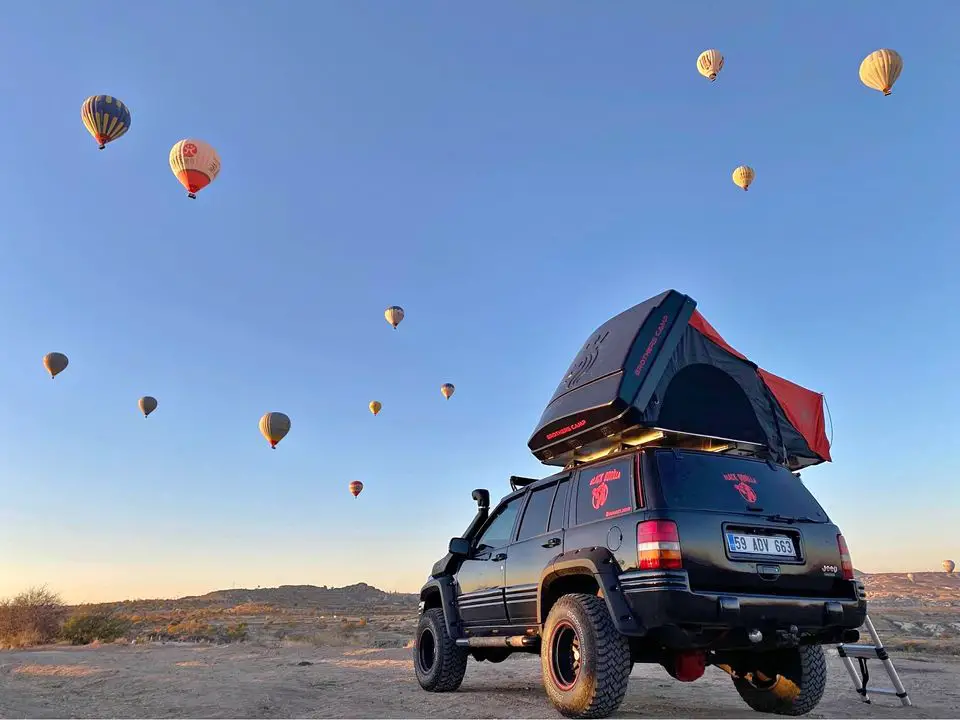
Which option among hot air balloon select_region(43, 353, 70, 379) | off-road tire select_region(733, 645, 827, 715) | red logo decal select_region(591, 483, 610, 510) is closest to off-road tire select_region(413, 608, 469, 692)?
red logo decal select_region(591, 483, 610, 510)

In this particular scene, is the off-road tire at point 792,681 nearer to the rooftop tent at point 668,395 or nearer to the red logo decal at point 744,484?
the red logo decal at point 744,484

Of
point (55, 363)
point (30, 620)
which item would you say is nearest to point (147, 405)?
point (55, 363)

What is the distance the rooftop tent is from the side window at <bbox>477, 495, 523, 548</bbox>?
2.29 feet

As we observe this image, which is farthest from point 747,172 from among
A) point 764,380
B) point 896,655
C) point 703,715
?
point 703,715

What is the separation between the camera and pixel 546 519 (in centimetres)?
653

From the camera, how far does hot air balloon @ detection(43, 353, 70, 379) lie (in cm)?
3931

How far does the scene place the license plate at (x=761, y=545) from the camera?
5031mm

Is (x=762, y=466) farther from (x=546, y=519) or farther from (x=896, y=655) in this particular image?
(x=896, y=655)

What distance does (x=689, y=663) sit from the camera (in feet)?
16.8

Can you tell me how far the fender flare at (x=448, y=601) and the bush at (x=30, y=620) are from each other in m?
22.4

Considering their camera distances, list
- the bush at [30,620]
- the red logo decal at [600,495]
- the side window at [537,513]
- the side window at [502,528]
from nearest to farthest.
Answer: the red logo decal at [600,495] → the side window at [537,513] → the side window at [502,528] → the bush at [30,620]

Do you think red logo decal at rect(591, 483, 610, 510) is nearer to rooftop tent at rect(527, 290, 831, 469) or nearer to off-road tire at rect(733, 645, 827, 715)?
rooftop tent at rect(527, 290, 831, 469)

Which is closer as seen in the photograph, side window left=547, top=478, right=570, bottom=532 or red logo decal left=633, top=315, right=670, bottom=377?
red logo decal left=633, top=315, right=670, bottom=377

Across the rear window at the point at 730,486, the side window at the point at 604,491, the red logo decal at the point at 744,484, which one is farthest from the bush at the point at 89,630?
the red logo decal at the point at 744,484
